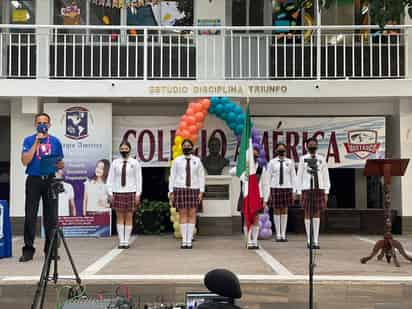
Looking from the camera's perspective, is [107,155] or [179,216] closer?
[179,216]

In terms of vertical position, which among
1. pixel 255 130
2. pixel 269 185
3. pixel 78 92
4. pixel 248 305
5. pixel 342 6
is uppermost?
pixel 342 6

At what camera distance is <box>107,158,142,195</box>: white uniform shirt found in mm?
10375

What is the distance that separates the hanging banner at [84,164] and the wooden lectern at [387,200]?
549 cm

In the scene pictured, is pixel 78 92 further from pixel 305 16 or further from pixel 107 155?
pixel 305 16

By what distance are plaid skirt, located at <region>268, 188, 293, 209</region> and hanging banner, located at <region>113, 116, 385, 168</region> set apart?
1535 mm

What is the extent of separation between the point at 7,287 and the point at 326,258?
4.64m

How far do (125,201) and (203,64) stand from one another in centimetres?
382

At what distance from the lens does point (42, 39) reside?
41.9ft

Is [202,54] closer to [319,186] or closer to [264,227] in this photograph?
[264,227]

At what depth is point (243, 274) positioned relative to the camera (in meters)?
7.51

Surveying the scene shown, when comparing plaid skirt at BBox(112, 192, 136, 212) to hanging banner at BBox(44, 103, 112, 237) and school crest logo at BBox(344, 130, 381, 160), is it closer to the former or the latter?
hanging banner at BBox(44, 103, 112, 237)

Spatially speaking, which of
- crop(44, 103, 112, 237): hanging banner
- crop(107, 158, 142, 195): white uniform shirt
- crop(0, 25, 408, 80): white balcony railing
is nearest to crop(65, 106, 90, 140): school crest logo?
crop(44, 103, 112, 237): hanging banner

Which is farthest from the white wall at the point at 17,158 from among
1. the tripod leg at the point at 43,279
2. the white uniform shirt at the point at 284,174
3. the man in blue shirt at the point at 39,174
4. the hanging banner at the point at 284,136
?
the tripod leg at the point at 43,279

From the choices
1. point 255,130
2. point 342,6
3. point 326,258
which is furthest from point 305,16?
point 326,258
